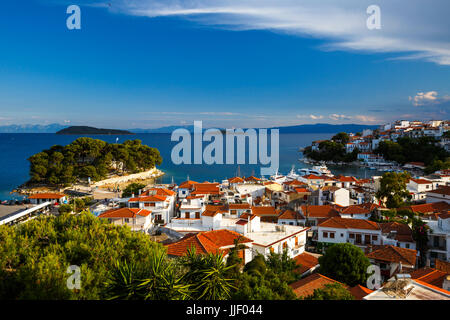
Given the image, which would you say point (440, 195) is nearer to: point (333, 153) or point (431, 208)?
point (431, 208)

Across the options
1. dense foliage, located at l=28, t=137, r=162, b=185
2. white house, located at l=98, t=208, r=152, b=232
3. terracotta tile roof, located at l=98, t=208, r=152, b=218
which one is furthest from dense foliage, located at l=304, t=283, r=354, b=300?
dense foliage, located at l=28, t=137, r=162, b=185

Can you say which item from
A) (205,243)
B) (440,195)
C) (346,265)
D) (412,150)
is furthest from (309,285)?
(412,150)

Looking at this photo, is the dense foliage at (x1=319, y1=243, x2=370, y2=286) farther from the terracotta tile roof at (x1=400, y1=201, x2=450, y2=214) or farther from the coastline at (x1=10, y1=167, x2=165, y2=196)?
the coastline at (x1=10, y1=167, x2=165, y2=196)

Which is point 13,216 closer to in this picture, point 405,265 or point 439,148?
point 405,265

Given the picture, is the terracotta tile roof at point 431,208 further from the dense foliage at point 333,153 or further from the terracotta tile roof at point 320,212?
the dense foliage at point 333,153

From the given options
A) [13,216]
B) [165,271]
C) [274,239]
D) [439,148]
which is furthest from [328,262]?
[439,148]

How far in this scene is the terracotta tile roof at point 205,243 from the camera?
1042cm

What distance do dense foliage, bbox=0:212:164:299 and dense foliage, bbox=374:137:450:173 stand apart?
63661mm

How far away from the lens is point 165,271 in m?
4.79

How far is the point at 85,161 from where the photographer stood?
43.3 metres

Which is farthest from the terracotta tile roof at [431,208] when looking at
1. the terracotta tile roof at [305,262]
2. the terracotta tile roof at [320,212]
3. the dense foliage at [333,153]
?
the dense foliage at [333,153]

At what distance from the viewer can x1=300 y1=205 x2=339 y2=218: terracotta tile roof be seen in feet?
62.5
